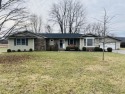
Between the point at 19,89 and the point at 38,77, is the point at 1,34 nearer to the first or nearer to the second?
the point at 38,77

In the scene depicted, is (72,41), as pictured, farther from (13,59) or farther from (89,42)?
(13,59)

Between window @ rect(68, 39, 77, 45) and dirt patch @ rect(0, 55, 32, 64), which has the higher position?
window @ rect(68, 39, 77, 45)

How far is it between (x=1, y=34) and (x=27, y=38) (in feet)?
52.6

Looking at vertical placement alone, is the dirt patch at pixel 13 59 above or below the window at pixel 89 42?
below

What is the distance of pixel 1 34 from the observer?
18.5 metres

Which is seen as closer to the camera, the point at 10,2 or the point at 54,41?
the point at 10,2

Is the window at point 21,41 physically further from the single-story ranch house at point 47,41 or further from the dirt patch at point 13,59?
the dirt patch at point 13,59

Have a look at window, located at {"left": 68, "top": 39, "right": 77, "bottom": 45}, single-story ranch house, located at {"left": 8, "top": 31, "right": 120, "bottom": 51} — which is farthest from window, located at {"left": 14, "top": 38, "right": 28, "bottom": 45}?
window, located at {"left": 68, "top": 39, "right": 77, "bottom": 45}

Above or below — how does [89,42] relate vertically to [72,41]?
below

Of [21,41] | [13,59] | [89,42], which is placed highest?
[21,41]

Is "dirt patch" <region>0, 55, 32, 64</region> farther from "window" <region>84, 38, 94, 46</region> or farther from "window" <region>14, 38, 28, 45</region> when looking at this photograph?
"window" <region>84, 38, 94, 46</region>

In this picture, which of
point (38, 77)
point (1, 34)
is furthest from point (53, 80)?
point (1, 34)

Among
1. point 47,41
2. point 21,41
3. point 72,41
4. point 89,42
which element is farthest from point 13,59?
point 89,42

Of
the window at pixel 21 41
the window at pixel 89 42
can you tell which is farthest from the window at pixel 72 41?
the window at pixel 21 41
